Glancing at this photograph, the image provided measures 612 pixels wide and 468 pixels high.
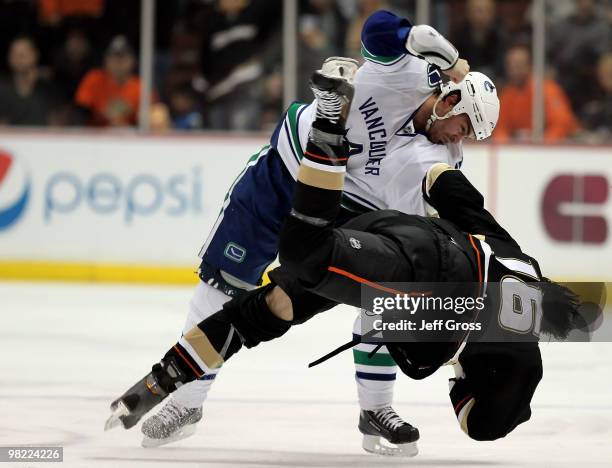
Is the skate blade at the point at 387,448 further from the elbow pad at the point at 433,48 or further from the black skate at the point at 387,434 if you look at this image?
the elbow pad at the point at 433,48

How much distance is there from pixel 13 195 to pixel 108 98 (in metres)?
0.95

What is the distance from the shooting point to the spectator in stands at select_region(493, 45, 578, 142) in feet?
29.2

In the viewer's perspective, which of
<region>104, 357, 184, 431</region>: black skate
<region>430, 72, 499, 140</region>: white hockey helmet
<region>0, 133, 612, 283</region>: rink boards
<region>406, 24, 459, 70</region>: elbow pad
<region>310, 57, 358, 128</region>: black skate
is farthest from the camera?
<region>0, 133, 612, 283</region>: rink boards

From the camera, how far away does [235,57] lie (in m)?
9.09

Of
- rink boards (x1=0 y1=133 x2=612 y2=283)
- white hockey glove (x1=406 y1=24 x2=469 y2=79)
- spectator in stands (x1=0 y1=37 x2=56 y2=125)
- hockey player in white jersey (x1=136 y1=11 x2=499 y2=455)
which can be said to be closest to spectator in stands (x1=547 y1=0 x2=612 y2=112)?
rink boards (x1=0 y1=133 x2=612 y2=283)

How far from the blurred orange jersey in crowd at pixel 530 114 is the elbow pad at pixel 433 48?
517 centimetres

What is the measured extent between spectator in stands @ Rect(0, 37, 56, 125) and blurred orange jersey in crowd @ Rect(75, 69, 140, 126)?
0.23m

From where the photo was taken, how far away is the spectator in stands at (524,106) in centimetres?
890

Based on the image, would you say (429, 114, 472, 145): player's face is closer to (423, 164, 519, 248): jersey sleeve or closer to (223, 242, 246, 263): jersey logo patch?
(423, 164, 519, 248): jersey sleeve

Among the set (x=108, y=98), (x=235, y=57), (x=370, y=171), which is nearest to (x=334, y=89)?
(x=370, y=171)

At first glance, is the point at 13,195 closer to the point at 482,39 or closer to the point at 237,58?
the point at 237,58

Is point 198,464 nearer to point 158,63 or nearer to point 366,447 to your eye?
point 366,447

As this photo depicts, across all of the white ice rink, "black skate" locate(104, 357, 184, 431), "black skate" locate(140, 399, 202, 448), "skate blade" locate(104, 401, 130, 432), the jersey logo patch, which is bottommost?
the white ice rink

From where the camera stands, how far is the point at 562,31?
29.2 feet
